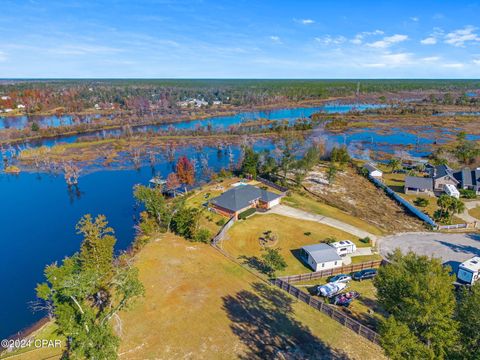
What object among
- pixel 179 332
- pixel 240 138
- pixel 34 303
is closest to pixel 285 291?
pixel 179 332

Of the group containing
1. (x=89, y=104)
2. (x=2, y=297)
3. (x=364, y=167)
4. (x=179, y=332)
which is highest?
(x=89, y=104)

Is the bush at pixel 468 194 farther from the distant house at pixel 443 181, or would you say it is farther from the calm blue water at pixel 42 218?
the calm blue water at pixel 42 218

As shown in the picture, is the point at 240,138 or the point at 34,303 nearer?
the point at 34,303

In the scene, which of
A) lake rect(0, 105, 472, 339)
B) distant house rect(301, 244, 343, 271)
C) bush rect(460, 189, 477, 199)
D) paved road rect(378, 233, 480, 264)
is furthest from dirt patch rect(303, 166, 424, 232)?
lake rect(0, 105, 472, 339)

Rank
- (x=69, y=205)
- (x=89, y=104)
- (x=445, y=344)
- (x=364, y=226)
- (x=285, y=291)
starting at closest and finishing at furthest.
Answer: (x=445, y=344) → (x=285, y=291) → (x=364, y=226) → (x=69, y=205) → (x=89, y=104)

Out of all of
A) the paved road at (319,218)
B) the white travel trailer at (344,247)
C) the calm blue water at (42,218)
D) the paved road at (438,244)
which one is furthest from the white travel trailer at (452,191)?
the calm blue water at (42,218)

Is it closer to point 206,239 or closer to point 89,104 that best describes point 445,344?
point 206,239
